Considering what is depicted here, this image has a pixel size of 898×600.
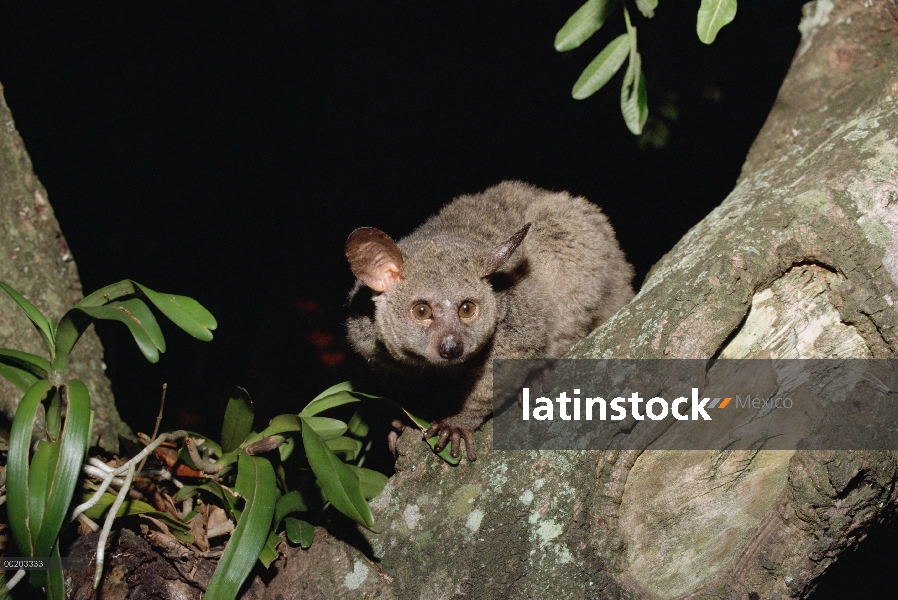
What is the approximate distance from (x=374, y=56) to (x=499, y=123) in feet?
3.24

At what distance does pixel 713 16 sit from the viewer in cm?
240

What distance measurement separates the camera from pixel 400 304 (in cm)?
328

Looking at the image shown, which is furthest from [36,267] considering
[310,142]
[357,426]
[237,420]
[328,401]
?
[310,142]

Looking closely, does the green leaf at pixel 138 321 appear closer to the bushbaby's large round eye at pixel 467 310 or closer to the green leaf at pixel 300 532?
the green leaf at pixel 300 532

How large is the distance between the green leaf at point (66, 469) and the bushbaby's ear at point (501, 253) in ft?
5.79

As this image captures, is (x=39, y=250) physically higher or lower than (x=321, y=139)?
lower

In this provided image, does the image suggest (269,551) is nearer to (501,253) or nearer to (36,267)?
(501,253)

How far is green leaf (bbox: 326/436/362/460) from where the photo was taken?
10.4 feet

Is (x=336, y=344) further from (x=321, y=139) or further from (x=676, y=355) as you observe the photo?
(x=676, y=355)

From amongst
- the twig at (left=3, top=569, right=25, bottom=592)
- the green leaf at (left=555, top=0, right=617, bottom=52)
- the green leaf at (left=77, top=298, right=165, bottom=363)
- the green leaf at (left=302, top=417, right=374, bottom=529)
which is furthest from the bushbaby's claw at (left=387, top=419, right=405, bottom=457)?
the green leaf at (left=555, top=0, right=617, bottom=52)

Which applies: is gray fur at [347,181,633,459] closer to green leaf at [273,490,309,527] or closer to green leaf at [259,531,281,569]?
green leaf at [273,490,309,527]

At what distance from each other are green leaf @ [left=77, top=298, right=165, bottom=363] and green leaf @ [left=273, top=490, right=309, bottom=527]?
30.2 inches

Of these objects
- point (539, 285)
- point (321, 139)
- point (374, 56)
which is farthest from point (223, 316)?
point (539, 285)

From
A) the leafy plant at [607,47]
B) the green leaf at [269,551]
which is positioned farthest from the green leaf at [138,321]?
the leafy plant at [607,47]
